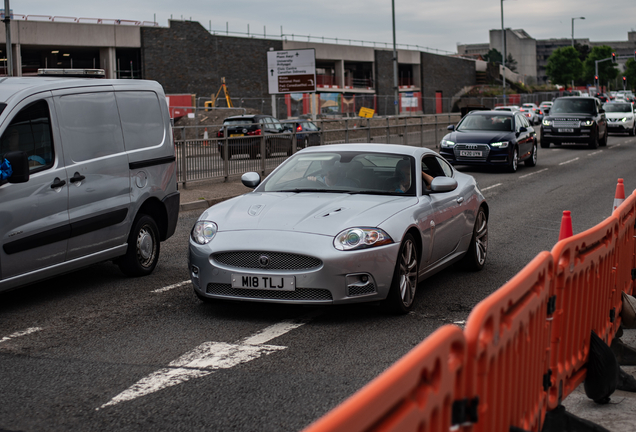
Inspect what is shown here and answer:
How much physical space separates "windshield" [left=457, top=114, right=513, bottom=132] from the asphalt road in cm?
1283

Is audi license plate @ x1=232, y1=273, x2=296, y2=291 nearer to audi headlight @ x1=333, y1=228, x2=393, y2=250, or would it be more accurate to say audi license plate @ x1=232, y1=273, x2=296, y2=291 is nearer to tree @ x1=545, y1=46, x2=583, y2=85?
audi headlight @ x1=333, y1=228, x2=393, y2=250

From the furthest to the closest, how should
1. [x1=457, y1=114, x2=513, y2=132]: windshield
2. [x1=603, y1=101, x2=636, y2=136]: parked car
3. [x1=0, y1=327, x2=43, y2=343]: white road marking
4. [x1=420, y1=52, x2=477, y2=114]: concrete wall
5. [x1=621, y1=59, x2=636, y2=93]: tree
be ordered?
[x1=621, y1=59, x2=636, y2=93]: tree < [x1=420, y1=52, x2=477, y2=114]: concrete wall < [x1=603, y1=101, x2=636, y2=136]: parked car < [x1=457, y1=114, x2=513, y2=132]: windshield < [x1=0, y1=327, x2=43, y2=343]: white road marking

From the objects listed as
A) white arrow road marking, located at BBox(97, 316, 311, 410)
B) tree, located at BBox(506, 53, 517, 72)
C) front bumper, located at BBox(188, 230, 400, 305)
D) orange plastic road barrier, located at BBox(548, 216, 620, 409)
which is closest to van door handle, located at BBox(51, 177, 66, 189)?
front bumper, located at BBox(188, 230, 400, 305)

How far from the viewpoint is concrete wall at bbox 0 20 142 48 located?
47.6 metres

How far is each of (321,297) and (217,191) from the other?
11015mm

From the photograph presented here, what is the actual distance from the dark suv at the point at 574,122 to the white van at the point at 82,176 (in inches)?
910

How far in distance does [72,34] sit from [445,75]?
4906 cm

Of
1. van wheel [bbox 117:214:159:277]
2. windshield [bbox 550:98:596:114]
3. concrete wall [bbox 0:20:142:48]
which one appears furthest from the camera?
concrete wall [bbox 0:20:142:48]

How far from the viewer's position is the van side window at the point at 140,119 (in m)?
7.86

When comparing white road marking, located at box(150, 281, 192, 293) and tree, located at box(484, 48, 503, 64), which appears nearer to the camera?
white road marking, located at box(150, 281, 192, 293)

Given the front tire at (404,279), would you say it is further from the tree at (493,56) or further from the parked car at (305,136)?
the tree at (493,56)

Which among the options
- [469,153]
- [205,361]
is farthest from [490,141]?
[205,361]

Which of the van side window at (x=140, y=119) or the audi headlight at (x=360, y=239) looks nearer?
the audi headlight at (x=360, y=239)

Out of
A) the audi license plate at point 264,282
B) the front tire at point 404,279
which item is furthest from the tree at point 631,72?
the audi license plate at point 264,282
